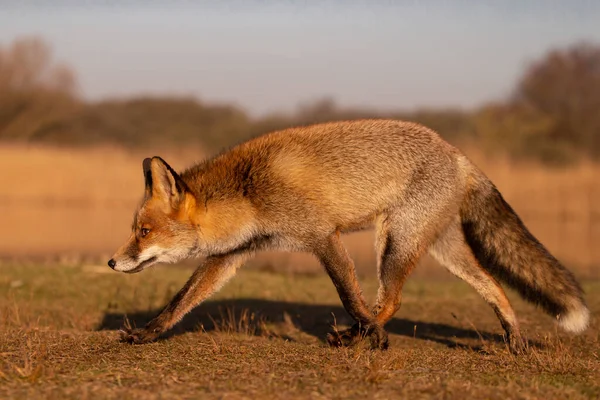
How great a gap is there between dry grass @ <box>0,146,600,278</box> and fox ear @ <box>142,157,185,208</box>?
38.7 feet

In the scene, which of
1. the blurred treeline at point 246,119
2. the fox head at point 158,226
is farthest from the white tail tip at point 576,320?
the blurred treeline at point 246,119

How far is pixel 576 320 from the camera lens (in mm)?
6676

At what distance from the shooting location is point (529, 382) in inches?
192

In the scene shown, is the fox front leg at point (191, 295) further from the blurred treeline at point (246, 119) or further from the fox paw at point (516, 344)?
the blurred treeline at point (246, 119)

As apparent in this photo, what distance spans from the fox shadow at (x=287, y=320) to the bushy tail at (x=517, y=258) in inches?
23.4

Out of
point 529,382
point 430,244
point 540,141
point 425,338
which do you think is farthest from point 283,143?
point 540,141

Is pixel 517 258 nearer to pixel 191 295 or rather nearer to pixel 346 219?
pixel 346 219

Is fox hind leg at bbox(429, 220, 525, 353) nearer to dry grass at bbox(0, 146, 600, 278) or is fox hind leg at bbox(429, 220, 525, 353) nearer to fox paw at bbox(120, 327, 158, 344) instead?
fox paw at bbox(120, 327, 158, 344)

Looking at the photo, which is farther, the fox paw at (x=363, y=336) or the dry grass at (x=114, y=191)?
the dry grass at (x=114, y=191)

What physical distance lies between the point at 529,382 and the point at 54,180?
21076 mm

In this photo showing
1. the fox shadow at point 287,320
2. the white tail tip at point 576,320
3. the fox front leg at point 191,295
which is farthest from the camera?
the fox shadow at point 287,320

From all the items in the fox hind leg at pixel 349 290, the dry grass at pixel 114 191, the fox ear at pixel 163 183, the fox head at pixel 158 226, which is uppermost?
the fox ear at pixel 163 183

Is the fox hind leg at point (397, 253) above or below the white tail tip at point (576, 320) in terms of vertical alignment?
above

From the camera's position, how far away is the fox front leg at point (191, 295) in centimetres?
641
